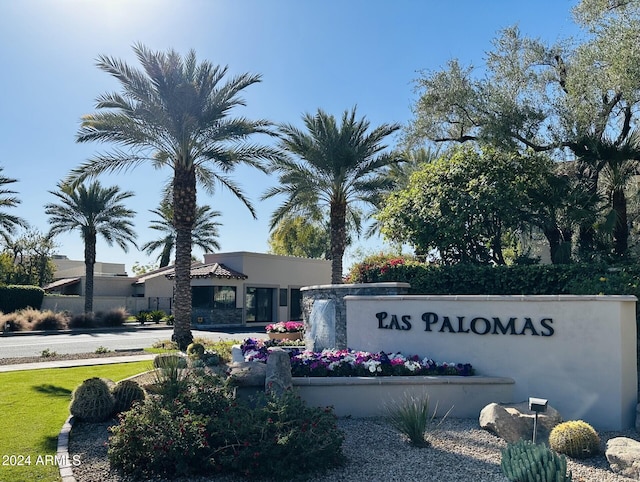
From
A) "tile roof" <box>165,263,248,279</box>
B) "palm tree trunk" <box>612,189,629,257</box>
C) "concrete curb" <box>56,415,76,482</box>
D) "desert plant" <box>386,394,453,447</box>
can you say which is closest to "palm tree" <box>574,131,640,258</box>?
"palm tree trunk" <box>612,189,629,257</box>

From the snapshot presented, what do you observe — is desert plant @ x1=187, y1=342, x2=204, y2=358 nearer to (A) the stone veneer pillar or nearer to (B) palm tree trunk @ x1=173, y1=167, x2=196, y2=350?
(A) the stone veneer pillar

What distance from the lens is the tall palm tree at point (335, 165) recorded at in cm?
2139

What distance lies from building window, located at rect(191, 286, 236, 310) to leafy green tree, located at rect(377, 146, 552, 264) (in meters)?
22.9

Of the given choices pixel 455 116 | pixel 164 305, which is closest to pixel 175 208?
pixel 455 116

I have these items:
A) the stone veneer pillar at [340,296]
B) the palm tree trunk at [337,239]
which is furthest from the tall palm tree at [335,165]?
the stone veneer pillar at [340,296]

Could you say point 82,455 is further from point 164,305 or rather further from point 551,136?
point 164,305

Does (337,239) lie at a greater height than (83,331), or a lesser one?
greater

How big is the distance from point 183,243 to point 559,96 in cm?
1288

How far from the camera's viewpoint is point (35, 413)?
28.8 feet

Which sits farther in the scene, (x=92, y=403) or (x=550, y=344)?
(x=550, y=344)

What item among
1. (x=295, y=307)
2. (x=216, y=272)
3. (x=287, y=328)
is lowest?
(x=287, y=328)

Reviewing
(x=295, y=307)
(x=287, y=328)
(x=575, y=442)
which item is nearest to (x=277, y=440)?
(x=575, y=442)

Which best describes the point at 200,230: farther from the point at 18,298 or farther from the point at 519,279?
the point at 519,279

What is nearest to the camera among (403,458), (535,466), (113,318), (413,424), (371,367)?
(535,466)
